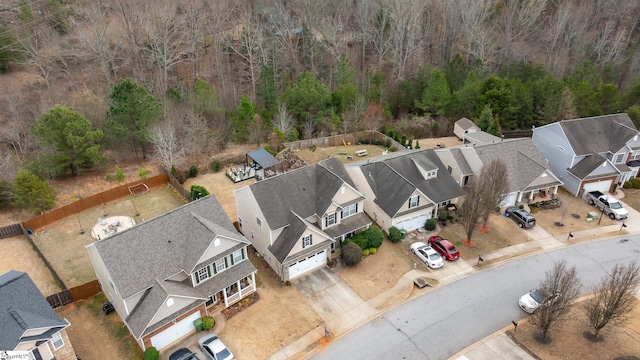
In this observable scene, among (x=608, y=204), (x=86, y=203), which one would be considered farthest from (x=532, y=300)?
(x=86, y=203)

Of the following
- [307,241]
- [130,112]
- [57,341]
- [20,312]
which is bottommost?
[57,341]

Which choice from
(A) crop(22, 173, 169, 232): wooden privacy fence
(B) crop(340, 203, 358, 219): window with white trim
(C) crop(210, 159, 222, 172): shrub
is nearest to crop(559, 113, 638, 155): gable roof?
(B) crop(340, 203, 358, 219): window with white trim

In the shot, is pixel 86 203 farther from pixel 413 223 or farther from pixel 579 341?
pixel 579 341

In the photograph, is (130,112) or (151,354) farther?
(130,112)

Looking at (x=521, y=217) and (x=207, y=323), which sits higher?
(x=207, y=323)

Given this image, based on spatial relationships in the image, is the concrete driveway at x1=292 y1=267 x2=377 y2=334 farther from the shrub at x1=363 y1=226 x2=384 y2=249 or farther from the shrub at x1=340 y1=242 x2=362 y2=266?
the shrub at x1=363 y1=226 x2=384 y2=249

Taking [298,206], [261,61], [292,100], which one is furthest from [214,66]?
[298,206]
